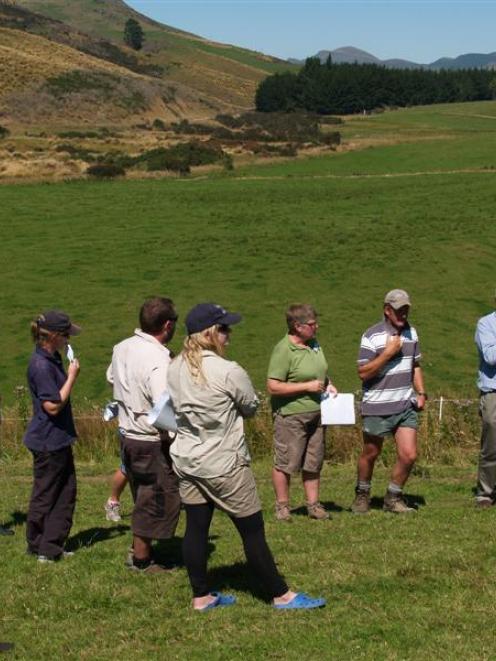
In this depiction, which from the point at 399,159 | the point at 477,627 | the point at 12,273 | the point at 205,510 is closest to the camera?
the point at 477,627

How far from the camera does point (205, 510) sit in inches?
247

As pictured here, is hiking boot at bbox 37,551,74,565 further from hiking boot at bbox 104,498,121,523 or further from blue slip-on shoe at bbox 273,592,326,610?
blue slip-on shoe at bbox 273,592,326,610

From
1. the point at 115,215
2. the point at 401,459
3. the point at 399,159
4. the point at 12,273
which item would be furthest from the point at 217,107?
the point at 401,459

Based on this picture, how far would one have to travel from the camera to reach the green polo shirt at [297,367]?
836cm

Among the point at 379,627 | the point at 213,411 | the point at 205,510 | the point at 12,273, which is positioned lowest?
the point at 12,273

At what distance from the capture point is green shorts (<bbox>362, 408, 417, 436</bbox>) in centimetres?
867

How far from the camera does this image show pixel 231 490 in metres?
6.11

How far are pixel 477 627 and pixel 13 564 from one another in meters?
3.47

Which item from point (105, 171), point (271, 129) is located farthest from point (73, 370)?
point (271, 129)

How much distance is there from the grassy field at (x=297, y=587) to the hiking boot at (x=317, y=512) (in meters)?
0.09

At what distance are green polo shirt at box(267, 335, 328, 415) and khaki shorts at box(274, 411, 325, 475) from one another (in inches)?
3.3

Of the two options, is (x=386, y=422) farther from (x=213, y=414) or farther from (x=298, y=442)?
(x=213, y=414)

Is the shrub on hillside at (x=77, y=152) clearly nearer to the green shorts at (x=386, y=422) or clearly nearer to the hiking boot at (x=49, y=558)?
the green shorts at (x=386, y=422)

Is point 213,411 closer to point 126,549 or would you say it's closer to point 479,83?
point 126,549
